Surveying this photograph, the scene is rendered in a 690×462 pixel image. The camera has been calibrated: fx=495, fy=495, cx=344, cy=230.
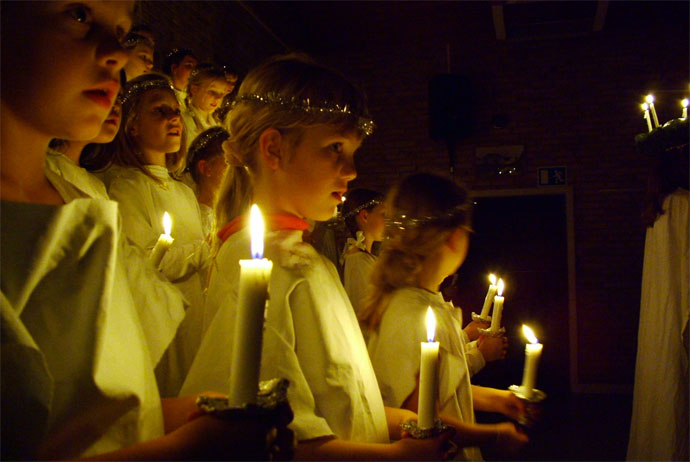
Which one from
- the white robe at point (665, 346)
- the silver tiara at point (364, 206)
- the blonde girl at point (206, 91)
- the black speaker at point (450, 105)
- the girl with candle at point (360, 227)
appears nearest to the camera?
the white robe at point (665, 346)

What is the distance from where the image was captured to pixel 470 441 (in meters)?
1.34

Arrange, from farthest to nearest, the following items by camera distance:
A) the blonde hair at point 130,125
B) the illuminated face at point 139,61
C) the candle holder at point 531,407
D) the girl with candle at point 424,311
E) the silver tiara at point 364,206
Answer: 1. the silver tiara at point 364,206
2. the illuminated face at point 139,61
3. the blonde hair at point 130,125
4. the girl with candle at point 424,311
5. the candle holder at point 531,407

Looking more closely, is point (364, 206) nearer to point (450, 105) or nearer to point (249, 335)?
point (450, 105)

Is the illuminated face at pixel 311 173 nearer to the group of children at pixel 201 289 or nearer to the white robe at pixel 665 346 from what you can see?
the group of children at pixel 201 289

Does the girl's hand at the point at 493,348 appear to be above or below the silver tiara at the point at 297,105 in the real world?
below

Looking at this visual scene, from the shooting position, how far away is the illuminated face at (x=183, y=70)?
358 cm

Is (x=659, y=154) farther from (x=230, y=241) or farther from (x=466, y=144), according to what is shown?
(x=466, y=144)

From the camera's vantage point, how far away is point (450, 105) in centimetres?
687

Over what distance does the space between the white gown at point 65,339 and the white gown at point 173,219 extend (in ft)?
2.72

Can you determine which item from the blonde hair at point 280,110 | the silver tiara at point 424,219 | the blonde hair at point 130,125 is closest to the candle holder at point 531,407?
the silver tiara at point 424,219

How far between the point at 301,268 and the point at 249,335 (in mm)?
462

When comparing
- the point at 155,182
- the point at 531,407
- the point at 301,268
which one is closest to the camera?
the point at 301,268

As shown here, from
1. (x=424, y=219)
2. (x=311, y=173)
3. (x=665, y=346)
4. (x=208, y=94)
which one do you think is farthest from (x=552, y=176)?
(x=311, y=173)

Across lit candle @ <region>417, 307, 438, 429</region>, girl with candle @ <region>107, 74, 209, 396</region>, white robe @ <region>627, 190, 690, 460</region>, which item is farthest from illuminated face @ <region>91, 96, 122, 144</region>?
white robe @ <region>627, 190, 690, 460</region>
